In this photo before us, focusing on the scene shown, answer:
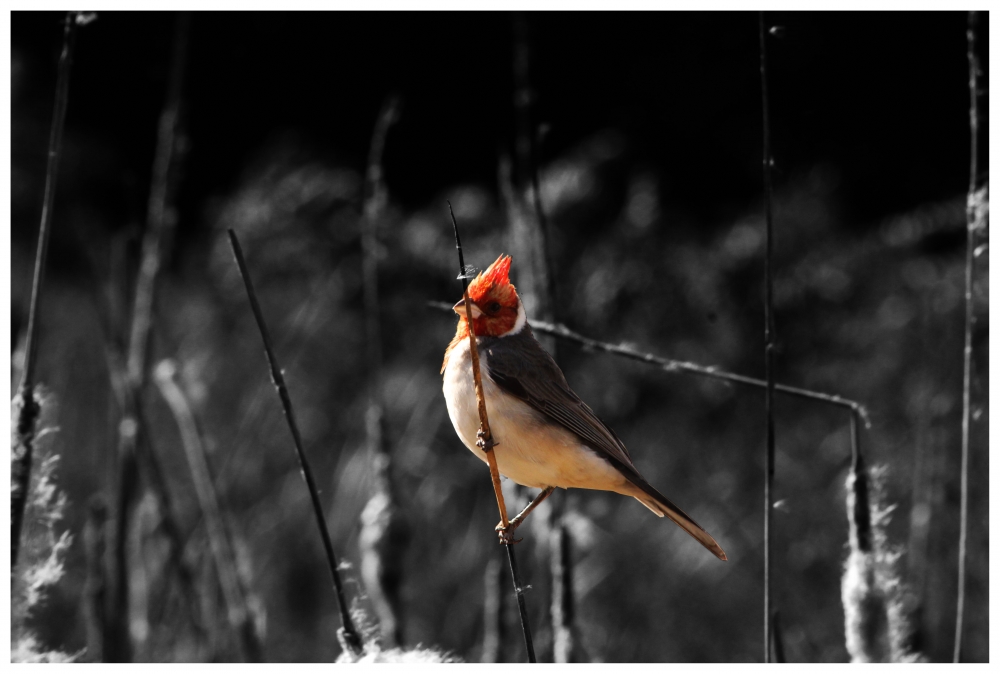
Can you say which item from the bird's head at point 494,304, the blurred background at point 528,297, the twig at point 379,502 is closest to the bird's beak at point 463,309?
the bird's head at point 494,304

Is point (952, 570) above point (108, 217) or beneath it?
beneath

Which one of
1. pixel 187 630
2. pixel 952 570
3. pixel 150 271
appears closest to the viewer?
pixel 150 271

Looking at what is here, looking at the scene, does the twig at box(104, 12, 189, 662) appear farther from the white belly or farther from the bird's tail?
the bird's tail

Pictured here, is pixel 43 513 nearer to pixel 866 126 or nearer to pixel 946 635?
pixel 946 635

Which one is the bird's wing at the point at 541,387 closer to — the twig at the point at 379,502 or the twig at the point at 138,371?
the twig at the point at 379,502
